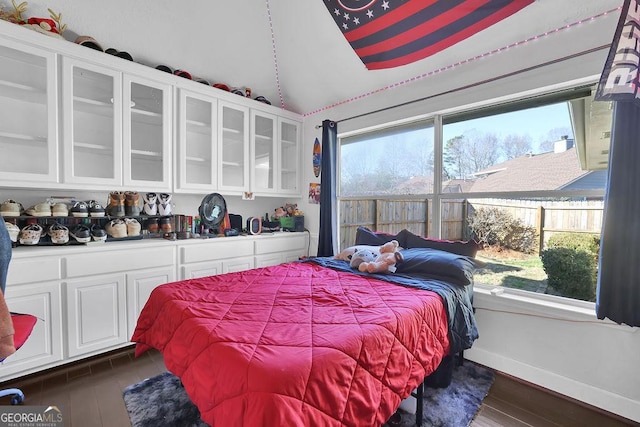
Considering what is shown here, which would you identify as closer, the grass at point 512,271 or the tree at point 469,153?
the grass at point 512,271

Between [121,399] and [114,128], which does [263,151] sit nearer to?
[114,128]

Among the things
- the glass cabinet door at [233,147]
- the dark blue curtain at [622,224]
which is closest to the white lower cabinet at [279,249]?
the glass cabinet door at [233,147]

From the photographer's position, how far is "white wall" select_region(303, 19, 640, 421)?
1.65m

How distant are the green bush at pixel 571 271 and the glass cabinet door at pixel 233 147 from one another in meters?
2.71

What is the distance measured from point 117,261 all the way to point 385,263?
200cm

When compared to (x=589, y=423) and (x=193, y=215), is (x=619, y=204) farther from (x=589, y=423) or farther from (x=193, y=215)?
(x=193, y=215)

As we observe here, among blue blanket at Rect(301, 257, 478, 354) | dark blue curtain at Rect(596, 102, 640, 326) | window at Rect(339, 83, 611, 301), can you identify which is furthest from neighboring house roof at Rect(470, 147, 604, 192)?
blue blanket at Rect(301, 257, 478, 354)

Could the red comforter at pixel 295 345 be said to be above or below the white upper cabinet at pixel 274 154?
below

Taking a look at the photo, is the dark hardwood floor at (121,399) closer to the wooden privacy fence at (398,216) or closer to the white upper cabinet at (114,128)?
the wooden privacy fence at (398,216)

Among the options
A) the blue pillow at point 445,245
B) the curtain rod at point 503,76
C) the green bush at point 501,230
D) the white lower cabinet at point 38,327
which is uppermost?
the curtain rod at point 503,76

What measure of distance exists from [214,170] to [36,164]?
1259mm

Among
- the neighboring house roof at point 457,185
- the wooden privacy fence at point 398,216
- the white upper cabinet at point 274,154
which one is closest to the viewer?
the neighboring house roof at point 457,185

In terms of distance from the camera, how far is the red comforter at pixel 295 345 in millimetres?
856

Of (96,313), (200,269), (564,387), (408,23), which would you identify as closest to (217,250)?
(200,269)
